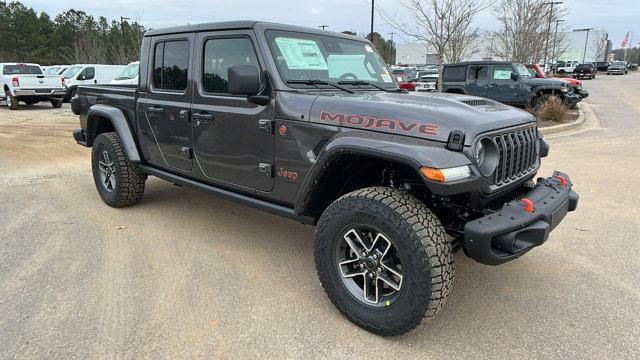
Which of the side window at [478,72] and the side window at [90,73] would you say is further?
the side window at [90,73]

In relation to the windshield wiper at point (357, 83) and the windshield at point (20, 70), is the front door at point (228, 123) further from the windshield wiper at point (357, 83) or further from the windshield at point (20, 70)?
the windshield at point (20, 70)

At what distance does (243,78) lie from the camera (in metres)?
3.08

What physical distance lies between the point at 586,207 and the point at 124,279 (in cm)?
483

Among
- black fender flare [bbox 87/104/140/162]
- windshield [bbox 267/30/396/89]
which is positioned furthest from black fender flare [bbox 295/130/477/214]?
black fender flare [bbox 87/104/140/162]

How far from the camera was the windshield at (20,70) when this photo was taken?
18062 millimetres

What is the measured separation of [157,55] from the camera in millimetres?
4469

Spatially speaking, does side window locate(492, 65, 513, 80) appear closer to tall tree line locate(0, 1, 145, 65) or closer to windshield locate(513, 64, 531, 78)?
windshield locate(513, 64, 531, 78)

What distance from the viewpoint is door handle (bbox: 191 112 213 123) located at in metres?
3.81

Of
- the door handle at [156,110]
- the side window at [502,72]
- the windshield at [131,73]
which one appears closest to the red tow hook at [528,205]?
the door handle at [156,110]

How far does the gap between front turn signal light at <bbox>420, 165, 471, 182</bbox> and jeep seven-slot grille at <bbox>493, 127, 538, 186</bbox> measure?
1.42ft

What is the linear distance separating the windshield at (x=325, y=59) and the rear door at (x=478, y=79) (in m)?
11.8

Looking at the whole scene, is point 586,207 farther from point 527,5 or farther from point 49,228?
point 527,5

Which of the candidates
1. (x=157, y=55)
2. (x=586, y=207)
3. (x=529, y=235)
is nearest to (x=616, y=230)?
(x=586, y=207)

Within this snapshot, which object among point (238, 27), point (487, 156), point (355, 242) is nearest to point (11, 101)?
point (238, 27)
